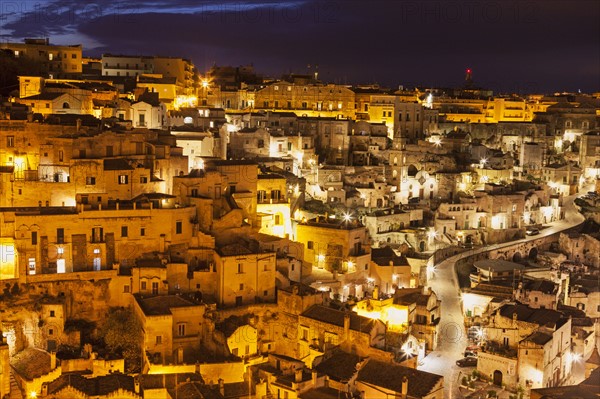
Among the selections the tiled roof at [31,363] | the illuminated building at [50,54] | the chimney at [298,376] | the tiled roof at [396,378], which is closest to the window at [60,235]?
the tiled roof at [31,363]

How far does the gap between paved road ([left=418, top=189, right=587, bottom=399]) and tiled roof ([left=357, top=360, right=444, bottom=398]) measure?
3.07 metres

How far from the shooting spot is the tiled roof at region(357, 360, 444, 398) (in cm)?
1994

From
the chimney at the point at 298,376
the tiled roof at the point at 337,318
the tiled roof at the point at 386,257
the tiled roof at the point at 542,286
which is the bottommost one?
the chimney at the point at 298,376

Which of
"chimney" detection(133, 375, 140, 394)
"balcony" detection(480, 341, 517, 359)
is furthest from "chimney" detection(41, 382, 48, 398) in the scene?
"balcony" detection(480, 341, 517, 359)

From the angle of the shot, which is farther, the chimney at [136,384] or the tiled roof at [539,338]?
the tiled roof at [539,338]

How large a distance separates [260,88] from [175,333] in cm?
2740

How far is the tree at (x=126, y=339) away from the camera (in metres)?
22.5

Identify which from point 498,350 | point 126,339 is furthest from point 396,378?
point 126,339

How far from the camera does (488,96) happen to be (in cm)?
6081

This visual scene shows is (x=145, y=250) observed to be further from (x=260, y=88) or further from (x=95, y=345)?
(x=260, y=88)

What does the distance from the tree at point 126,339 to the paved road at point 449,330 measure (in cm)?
965

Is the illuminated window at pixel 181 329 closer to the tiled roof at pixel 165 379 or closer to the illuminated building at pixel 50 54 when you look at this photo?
the tiled roof at pixel 165 379

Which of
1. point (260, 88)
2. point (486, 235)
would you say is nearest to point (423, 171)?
point (486, 235)

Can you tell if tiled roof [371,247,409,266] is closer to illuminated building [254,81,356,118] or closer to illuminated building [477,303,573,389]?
illuminated building [477,303,573,389]
